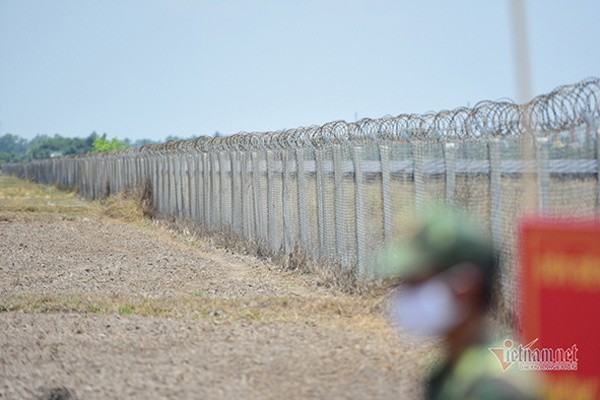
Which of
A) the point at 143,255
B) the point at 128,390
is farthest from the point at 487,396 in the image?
the point at 143,255

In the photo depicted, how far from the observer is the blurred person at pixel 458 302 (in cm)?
335

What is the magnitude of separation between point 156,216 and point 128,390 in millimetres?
23144

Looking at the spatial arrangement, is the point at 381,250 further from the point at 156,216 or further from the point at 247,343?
the point at 156,216

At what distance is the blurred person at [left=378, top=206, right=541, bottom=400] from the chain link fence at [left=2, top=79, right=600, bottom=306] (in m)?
1.46

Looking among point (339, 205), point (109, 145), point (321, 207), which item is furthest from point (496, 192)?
point (109, 145)

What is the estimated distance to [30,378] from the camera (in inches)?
315

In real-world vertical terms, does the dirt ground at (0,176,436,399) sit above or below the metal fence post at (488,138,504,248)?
below

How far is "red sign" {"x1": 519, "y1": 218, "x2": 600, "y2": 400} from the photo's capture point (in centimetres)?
355

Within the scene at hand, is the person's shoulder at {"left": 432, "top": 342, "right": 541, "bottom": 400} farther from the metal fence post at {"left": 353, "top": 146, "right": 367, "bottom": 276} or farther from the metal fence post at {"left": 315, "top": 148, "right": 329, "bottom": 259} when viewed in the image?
the metal fence post at {"left": 315, "top": 148, "right": 329, "bottom": 259}

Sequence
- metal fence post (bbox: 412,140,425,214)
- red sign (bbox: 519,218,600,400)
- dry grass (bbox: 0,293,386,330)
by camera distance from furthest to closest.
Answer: metal fence post (bbox: 412,140,425,214) < dry grass (bbox: 0,293,386,330) < red sign (bbox: 519,218,600,400)

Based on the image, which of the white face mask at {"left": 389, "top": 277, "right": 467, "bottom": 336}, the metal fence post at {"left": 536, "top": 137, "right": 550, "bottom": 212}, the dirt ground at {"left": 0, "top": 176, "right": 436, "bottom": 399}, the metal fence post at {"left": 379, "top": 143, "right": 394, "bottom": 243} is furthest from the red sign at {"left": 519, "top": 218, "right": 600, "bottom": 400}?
the metal fence post at {"left": 379, "top": 143, "right": 394, "bottom": 243}

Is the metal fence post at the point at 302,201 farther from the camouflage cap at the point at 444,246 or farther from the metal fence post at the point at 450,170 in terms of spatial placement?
the camouflage cap at the point at 444,246

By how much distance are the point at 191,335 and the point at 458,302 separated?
248 inches

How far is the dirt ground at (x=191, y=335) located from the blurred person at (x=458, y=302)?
10.8 feet
